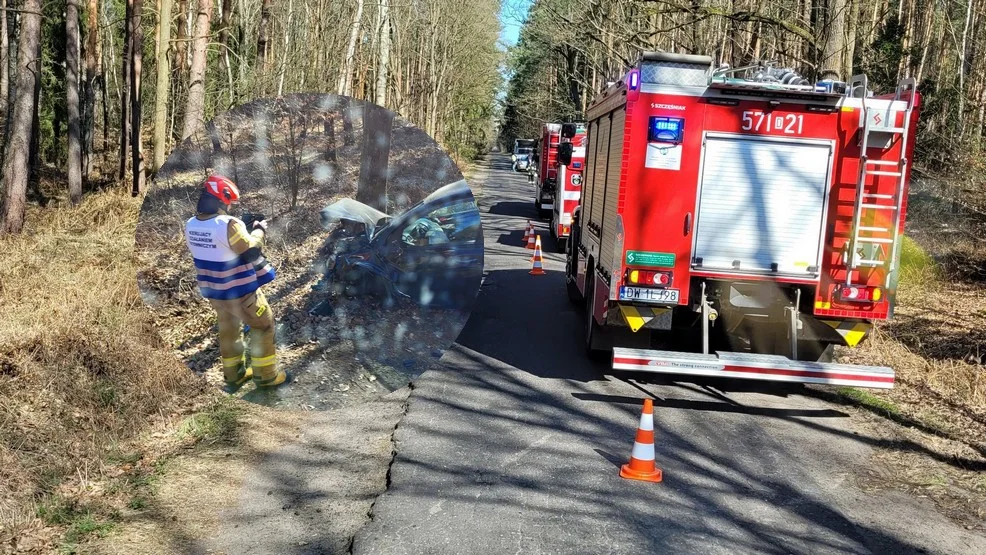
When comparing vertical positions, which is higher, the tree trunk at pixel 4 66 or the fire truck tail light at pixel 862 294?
the tree trunk at pixel 4 66

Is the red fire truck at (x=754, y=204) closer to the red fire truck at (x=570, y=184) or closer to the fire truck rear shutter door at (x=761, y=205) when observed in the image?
the fire truck rear shutter door at (x=761, y=205)

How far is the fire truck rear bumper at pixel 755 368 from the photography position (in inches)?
299

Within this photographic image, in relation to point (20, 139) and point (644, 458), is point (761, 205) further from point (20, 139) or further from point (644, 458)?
point (20, 139)

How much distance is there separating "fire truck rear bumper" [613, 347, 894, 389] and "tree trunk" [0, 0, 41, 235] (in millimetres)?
11373

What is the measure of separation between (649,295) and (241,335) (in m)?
4.05

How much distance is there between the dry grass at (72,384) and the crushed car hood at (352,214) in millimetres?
1713

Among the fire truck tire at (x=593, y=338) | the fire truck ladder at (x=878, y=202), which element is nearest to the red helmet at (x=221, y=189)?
the fire truck tire at (x=593, y=338)

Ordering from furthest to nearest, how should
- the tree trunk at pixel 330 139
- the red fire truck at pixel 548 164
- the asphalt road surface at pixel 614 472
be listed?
the red fire truck at pixel 548 164
the tree trunk at pixel 330 139
the asphalt road surface at pixel 614 472

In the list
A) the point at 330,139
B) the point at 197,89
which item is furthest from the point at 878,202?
the point at 197,89

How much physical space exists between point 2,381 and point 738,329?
7.17 meters

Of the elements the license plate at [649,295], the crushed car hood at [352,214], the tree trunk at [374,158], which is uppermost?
the tree trunk at [374,158]

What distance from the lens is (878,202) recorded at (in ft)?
26.2

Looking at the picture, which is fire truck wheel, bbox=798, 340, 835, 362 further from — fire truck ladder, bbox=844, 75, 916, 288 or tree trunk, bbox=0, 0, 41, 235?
tree trunk, bbox=0, 0, 41, 235

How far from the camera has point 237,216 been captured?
20.3 feet
